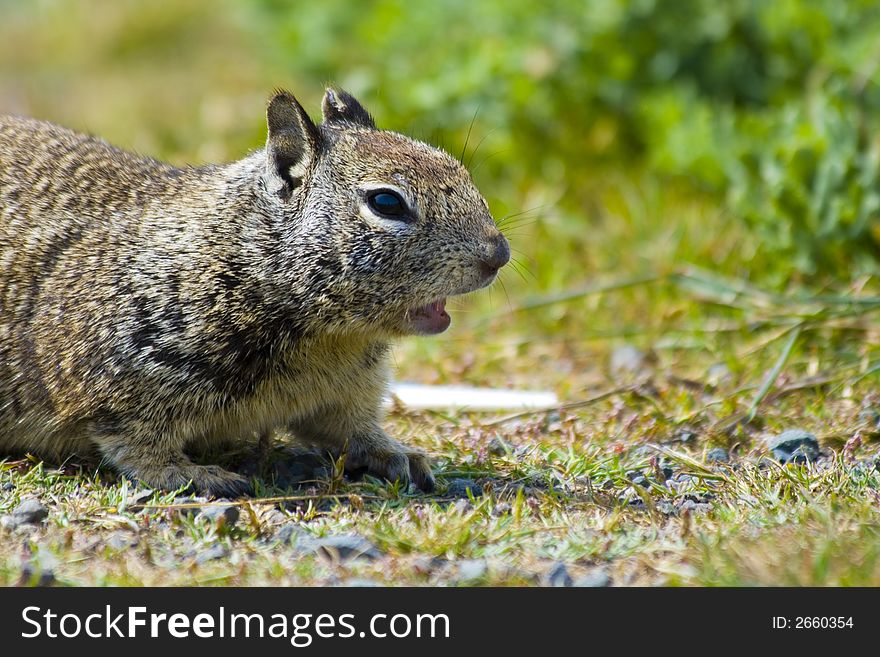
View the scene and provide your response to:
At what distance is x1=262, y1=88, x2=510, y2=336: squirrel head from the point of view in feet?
13.3

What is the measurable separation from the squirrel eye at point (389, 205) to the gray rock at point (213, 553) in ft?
4.11

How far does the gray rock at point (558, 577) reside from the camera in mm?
3371

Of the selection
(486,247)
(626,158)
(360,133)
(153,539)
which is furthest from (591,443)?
(626,158)

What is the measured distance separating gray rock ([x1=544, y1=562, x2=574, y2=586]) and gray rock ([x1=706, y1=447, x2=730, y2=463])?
1.39 m

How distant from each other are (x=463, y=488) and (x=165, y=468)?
1079mm

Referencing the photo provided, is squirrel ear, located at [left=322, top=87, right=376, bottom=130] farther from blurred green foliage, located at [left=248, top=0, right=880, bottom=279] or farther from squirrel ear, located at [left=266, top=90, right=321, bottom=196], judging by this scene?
blurred green foliage, located at [left=248, top=0, right=880, bottom=279]

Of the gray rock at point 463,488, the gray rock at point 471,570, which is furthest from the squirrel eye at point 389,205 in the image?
the gray rock at point 471,570

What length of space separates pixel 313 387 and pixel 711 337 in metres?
2.46

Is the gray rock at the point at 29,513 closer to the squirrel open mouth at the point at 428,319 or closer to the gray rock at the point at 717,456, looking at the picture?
the squirrel open mouth at the point at 428,319

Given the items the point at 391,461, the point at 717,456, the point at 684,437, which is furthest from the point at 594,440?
the point at 391,461

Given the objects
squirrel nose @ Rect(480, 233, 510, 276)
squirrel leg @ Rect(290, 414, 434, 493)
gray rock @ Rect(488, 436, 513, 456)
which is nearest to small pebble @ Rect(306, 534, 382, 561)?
squirrel leg @ Rect(290, 414, 434, 493)

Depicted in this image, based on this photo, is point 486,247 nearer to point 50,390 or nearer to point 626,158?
point 50,390
